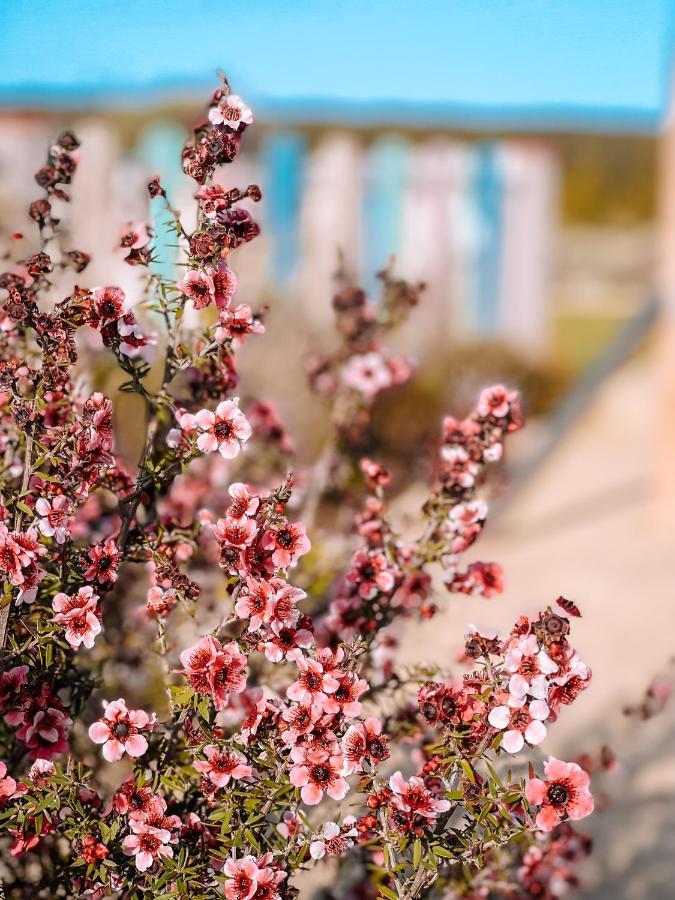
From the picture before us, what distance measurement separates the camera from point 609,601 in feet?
16.0

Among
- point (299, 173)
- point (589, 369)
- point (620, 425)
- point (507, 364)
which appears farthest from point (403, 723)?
point (299, 173)

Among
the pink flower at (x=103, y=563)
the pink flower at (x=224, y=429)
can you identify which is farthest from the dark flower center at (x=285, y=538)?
the pink flower at (x=103, y=563)

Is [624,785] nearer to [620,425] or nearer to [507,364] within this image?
[620,425]

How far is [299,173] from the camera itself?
10.0m

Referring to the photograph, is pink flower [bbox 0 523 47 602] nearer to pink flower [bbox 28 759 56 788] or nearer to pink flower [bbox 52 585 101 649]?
pink flower [bbox 52 585 101 649]

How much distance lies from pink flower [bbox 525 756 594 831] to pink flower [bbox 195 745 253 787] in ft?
1.10

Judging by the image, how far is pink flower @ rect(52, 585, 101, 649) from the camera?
1183mm

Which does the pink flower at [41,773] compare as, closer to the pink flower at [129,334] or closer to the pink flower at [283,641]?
the pink flower at [283,641]

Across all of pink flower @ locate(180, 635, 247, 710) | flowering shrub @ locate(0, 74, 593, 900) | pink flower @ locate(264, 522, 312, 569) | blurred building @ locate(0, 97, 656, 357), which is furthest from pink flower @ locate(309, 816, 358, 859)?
blurred building @ locate(0, 97, 656, 357)

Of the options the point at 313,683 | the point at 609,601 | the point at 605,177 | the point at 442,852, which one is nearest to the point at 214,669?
the point at 313,683

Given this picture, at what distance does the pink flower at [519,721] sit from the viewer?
1.12 m

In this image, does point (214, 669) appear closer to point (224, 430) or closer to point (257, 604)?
point (257, 604)

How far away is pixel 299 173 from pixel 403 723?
29.6 ft

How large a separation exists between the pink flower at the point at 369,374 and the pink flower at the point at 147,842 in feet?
3.38
